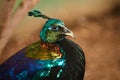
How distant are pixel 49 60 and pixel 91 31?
1545 mm

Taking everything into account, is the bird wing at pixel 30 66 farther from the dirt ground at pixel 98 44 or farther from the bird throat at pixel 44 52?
the dirt ground at pixel 98 44

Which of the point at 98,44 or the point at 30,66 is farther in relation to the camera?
the point at 98,44

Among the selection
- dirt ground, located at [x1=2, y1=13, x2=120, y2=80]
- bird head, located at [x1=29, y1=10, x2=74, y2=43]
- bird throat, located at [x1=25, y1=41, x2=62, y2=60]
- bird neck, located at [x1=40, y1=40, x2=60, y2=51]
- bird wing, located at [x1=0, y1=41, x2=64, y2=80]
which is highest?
bird head, located at [x1=29, y1=10, x2=74, y2=43]

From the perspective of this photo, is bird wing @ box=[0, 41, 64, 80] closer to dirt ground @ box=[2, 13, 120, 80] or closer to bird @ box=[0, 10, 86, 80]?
bird @ box=[0, 10, 86, 80]

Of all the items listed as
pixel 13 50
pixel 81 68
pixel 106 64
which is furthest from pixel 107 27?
pixel 81 68

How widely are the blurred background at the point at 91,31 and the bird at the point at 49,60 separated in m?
0.97

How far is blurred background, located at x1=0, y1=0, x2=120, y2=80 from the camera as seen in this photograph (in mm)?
2123

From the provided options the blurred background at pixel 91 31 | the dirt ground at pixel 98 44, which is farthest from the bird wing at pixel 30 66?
the dirt ground at pixel 98 44

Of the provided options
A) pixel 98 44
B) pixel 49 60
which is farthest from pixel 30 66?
pixel 98 44

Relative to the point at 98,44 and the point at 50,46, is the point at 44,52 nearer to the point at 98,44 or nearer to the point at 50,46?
the point at 50,46

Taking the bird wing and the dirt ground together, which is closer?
the bird wing

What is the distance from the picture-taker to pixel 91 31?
8.05 feet

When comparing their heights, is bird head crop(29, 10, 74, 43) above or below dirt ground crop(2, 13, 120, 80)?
above

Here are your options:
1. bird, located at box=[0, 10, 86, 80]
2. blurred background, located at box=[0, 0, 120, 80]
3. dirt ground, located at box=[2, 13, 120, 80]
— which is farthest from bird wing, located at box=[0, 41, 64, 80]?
dirt ground, located at box=[2, 13, 120, 80]
